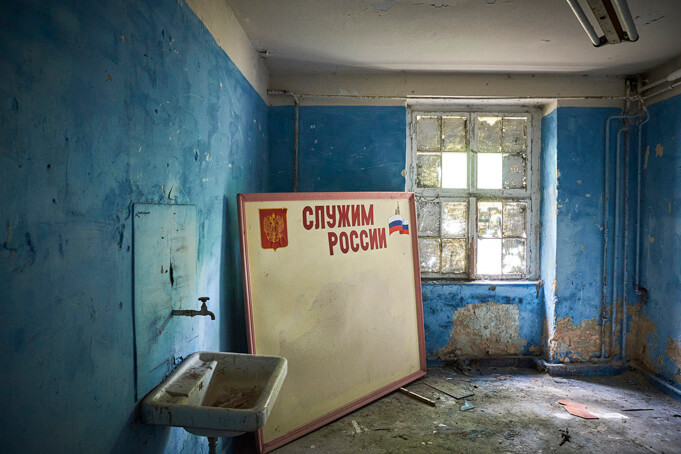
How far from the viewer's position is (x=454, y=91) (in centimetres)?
372

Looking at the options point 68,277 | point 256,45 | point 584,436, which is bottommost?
point 584,436

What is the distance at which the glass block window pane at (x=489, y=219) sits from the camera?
3.95 m

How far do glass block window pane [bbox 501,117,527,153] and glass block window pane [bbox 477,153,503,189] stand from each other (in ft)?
0.47

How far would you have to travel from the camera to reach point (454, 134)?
3941 millimetres

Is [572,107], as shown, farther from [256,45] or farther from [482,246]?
[256,45]

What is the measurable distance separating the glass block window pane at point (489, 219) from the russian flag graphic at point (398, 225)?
3.12 feet

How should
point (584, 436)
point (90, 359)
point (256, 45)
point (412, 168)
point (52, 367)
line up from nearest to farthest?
point (52, 367)
point (90, 359)
point (584, 436)
point (256, 45)
point (412, 168)

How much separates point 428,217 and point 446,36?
1722 mm

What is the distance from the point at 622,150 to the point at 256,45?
351 cm

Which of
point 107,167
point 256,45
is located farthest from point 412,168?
point 107,167

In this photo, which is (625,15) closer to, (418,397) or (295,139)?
(295,139)

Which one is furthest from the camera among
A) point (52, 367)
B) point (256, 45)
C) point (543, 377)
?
point (543, 377)

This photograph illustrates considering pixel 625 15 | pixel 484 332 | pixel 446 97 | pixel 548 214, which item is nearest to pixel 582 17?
pixel 625 15

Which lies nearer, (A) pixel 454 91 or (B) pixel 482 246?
(A) pixel 454 91
